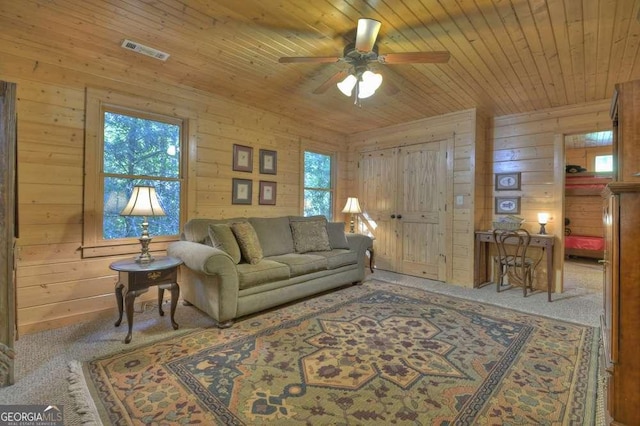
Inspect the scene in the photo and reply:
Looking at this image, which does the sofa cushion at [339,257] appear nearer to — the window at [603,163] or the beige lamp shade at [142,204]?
the beige lamp shade at [142,204]

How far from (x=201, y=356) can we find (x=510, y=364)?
211 cm

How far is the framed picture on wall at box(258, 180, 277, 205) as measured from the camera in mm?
4227

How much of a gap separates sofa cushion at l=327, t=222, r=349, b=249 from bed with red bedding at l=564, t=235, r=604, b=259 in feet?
17.3

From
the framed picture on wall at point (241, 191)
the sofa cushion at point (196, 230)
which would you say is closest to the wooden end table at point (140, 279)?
the sofa cushion at point (196, 230)

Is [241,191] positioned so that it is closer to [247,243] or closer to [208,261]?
[247,243]

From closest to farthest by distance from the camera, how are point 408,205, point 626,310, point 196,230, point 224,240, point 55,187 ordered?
point 626,310
point 55,187
point 224,240
point 196,230
point 408,205

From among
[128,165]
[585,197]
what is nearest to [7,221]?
[128,165]

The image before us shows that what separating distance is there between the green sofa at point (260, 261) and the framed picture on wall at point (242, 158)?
73cm

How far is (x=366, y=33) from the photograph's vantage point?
2018 millimetres

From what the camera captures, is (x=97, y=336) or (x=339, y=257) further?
(x=339, y=257)

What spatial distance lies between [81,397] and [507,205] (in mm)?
4798

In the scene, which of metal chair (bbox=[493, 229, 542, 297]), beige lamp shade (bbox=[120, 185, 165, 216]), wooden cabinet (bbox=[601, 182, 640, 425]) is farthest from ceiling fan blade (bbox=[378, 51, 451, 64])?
metal chair (bbox=[493, 229, 542, 297])

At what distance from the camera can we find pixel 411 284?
418 cm

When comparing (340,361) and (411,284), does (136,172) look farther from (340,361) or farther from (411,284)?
(411,284)
